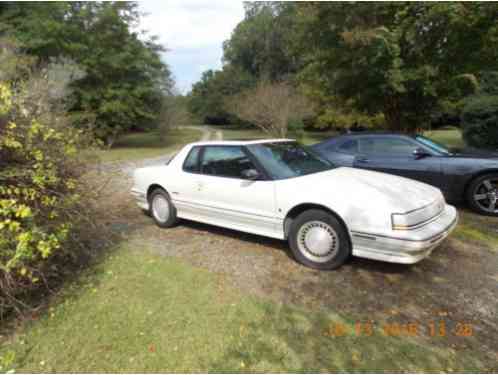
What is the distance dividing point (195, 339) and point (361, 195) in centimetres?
215

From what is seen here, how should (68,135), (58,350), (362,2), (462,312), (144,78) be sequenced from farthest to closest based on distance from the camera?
(144,78) < (362,2) < (68,135) < (462,312) < (58,350)

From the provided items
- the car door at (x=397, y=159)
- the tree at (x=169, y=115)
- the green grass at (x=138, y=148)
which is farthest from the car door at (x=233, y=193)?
the tree at (x=169, y=115)

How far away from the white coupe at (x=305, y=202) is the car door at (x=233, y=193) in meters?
0.01

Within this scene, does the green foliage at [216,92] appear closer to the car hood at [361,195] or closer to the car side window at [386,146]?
the car side window at [386,146]

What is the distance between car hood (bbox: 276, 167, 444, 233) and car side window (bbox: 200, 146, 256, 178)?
685 millimetres

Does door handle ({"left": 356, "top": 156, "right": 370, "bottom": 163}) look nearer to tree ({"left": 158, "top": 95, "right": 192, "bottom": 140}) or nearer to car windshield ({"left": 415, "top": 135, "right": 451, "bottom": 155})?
car windshield ({"left": 415, "top": 135, "right": 451, "bottom": 155})

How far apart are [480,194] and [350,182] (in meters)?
3.18

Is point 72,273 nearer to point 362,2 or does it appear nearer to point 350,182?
point 350,182

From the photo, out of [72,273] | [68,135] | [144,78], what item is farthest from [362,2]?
[144,78]

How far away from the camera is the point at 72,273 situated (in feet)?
11.2

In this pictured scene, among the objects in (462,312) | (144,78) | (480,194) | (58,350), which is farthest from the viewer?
(144,78)

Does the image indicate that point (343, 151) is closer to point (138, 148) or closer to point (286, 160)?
point (286, 160)

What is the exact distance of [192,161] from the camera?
4523 millimetres

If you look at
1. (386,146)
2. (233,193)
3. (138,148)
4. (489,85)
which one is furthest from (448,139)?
(233,193)
